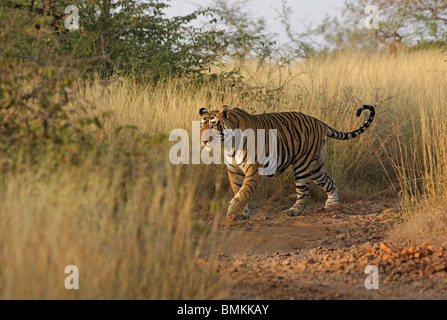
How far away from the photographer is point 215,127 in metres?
6.82

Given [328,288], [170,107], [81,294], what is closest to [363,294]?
[328,288]

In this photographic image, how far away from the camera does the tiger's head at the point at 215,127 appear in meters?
6.82

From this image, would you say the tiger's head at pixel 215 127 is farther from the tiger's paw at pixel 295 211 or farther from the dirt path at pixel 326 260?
the tiger's paw at pixel 295 211

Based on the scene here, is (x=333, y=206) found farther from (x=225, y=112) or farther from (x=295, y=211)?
(x=225, y=112)

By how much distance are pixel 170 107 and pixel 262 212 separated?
197 cm

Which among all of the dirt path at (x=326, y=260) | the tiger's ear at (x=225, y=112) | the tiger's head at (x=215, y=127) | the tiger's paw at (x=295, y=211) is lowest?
the dirt path at (x=326, y=260)

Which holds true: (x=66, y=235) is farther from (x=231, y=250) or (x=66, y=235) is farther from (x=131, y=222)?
(x=231, y=250)

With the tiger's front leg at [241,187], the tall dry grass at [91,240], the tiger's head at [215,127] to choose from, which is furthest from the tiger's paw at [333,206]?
the tall dry grass at [91,240]

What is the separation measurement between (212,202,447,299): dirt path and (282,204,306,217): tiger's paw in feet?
0.37

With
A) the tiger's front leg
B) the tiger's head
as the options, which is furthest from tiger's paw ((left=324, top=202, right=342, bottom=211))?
the tiger's head

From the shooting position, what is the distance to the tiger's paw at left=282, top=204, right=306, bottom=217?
750cm

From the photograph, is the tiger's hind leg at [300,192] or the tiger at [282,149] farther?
the tiger's hind leg at [300,192]

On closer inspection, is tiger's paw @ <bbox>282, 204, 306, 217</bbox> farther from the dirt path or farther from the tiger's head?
the tiger's head

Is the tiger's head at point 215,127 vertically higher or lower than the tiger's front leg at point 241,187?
higher
